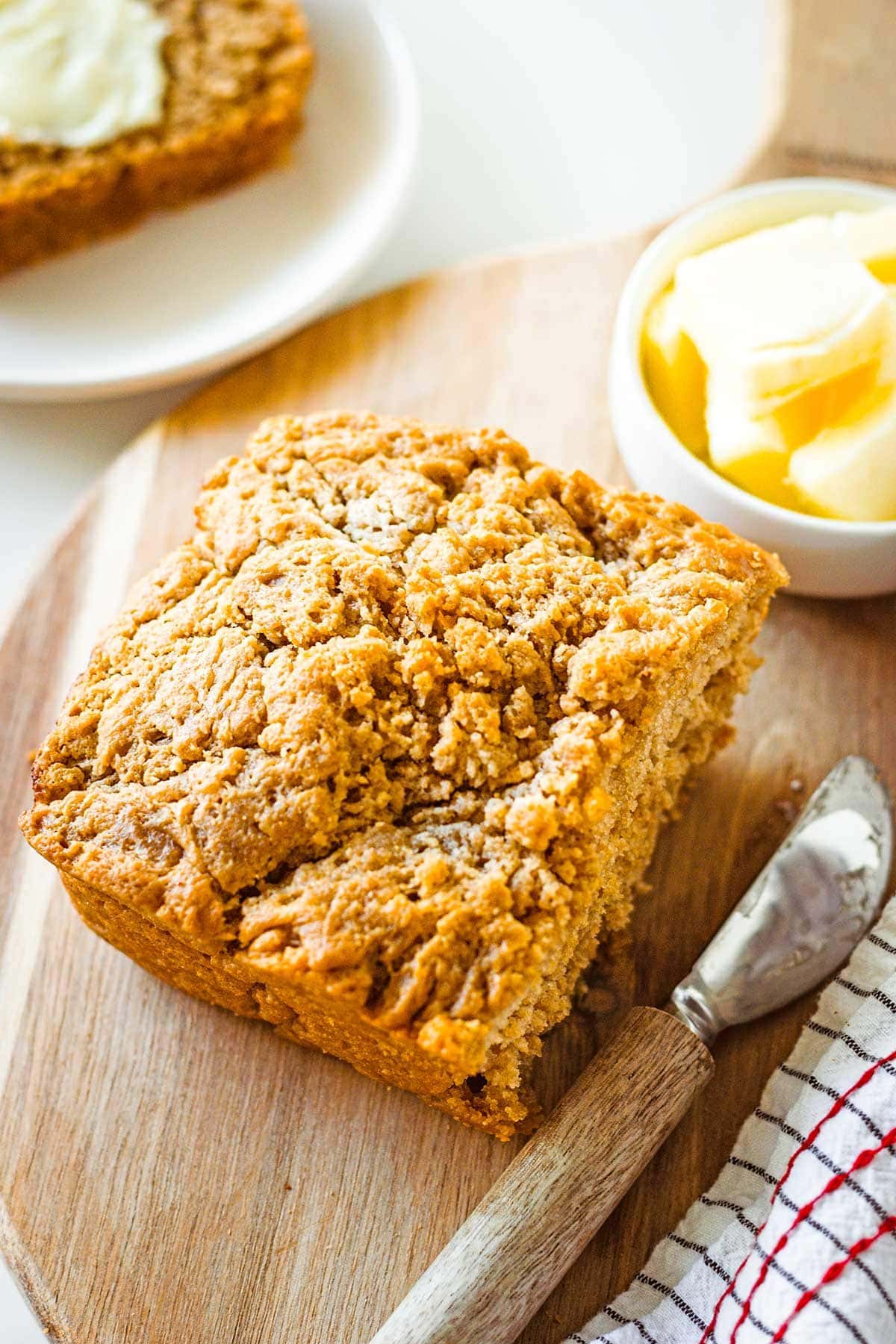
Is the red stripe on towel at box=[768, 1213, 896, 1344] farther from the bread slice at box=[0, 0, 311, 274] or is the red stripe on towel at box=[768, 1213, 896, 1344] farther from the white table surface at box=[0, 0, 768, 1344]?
the bread slice at box=[0, 0, 311, 274]

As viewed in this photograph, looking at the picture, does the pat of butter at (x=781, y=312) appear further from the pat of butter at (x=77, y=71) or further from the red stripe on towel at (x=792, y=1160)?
the pat of butter at (x=77, y=71)

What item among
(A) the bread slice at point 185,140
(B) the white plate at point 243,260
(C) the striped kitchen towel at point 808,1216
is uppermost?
(A) the bread slice at point 185,140

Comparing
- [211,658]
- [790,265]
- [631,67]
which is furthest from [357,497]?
[631,67]

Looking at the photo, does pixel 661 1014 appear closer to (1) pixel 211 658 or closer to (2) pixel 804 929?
(2) pixel 804 929

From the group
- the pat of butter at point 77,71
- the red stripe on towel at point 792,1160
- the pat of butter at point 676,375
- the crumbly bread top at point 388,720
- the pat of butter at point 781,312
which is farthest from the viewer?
the pat of butter at point 77,71

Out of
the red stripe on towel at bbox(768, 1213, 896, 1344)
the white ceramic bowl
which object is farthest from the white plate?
the red stripe on towel at bbox(768, 1213, 896, 1344)

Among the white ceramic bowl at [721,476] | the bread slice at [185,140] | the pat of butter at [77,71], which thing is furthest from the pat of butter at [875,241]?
the pat of butter at [77,71]
